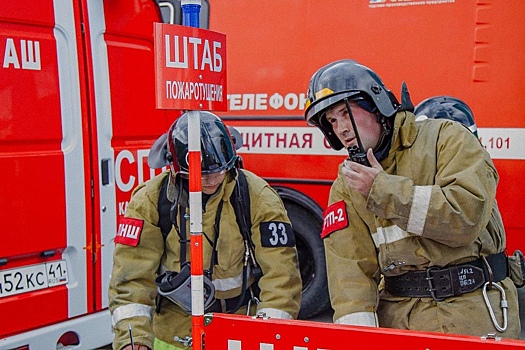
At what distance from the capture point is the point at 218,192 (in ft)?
9.59

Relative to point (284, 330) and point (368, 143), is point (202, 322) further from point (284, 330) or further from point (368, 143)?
point (368, 143)

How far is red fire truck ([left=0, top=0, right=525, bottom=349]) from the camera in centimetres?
375

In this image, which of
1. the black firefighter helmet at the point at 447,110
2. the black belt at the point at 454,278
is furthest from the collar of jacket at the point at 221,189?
the black firefighter helmet at the point at 447,110

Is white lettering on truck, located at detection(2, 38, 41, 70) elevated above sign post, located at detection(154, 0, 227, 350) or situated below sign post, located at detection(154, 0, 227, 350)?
above

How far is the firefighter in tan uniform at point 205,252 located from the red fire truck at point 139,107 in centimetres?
106

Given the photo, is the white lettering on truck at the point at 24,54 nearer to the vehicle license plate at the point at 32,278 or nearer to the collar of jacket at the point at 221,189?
the vehicle license plate at the point at 32,278

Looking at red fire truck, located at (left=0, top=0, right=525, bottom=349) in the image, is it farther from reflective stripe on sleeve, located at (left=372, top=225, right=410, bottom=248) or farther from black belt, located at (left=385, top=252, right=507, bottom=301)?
black belt, located at (left=385, top=252, right=507, bottom=301)

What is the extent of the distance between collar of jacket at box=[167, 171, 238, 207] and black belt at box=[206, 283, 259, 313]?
39 cm

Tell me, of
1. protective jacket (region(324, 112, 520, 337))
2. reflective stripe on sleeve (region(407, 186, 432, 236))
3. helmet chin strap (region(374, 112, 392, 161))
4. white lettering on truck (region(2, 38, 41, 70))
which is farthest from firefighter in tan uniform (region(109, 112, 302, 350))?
white lettering on truck (region(2, 38, 41, 70))

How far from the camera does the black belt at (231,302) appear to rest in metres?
2.93

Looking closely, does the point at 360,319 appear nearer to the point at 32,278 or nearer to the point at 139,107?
the point at 32,278

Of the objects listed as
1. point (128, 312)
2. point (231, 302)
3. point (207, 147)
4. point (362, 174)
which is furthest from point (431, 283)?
point (128, 312)

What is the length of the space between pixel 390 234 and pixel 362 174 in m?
0.26

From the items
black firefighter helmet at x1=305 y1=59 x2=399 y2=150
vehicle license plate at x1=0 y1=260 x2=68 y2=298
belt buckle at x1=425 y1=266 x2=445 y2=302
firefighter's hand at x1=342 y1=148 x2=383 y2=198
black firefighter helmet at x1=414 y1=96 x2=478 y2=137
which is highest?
black firefighter helmet at x1=305 y1=59 x2=399 y2=150
